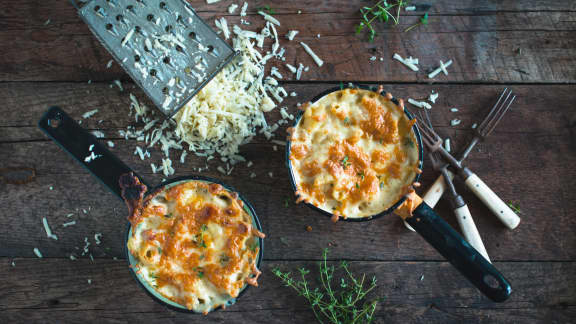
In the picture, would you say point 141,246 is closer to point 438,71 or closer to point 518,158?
point 438,71

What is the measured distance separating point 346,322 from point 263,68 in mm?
1702

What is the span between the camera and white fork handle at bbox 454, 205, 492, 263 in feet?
8.55

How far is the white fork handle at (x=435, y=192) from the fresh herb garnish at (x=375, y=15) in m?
1.01

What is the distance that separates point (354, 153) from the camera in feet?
7.65

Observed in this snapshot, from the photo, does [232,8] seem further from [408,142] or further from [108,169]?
[408,142]

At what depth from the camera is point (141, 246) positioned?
2217 millimetres

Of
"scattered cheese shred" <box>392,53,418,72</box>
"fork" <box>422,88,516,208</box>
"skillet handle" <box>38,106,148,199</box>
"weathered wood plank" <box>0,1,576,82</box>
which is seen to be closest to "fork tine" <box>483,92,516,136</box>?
"fork" <box>422,88,516,208</box>

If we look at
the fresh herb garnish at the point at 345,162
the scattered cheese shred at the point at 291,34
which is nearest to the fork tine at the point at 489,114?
the fresh herb garnish at the point at 345,162

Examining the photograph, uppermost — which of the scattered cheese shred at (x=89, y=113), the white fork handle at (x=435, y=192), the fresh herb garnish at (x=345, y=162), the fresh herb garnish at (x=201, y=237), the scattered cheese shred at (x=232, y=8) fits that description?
the scattered cheese shred at (x=232, y=8)

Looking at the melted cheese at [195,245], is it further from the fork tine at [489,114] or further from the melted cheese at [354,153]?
the fork tine at [489,114]

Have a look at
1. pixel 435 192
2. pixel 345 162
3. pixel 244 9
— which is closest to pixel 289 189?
pixel 345 162

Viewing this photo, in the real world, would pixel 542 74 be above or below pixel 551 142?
above

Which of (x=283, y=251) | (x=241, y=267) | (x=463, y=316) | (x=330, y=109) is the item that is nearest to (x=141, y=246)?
(x=241, y=267)

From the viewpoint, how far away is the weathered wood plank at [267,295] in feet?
8.94
